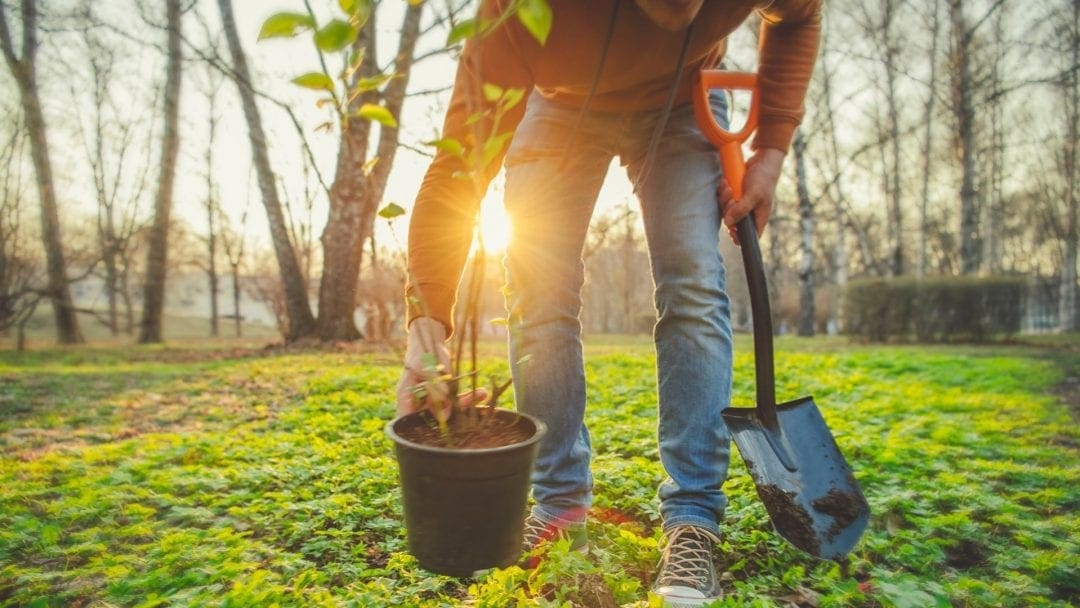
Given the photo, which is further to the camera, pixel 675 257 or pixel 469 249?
pixel 675 257

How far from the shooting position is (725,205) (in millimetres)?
1819

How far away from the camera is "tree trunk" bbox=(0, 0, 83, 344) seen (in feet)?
35.6

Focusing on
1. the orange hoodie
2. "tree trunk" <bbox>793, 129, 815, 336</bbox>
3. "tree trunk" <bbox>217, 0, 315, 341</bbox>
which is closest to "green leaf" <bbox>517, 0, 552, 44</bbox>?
the orange hoodie

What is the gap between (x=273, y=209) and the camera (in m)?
10.6

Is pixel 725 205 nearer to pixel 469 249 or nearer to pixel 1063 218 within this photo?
pixel 469 249

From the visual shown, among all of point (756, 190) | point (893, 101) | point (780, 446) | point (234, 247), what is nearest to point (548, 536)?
point (780, 446)

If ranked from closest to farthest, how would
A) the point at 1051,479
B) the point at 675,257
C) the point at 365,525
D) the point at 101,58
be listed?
the point at 675,257
the point at 365,525
the point at 1051,479
the point at 101,58

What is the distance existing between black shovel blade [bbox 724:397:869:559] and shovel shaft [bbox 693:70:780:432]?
7 centimetres

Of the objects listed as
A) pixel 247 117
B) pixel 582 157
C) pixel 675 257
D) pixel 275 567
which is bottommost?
pixel 275 567

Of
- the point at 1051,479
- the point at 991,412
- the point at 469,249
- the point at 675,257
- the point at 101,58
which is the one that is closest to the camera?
the point at 469,249

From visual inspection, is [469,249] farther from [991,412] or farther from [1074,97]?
[1074,97]

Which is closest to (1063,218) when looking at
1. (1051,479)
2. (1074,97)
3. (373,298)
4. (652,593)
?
(1074,97)

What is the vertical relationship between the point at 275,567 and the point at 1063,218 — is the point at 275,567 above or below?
below

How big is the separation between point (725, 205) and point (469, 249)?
31.3 inches
